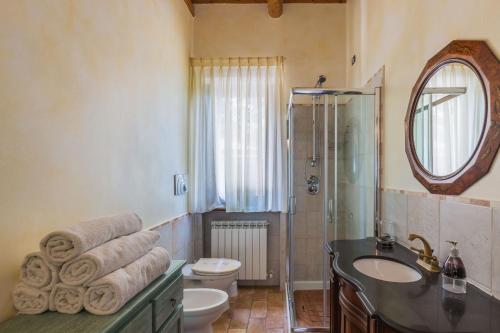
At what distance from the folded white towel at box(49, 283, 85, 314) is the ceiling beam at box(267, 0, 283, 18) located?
310 cm

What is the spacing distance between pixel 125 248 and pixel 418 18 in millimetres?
1994

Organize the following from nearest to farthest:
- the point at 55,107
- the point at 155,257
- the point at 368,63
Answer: the point at 55,107 < the point at 155,257 < the point at 368,63

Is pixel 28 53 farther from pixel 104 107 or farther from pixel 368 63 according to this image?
pixel 368 63

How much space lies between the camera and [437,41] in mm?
1436

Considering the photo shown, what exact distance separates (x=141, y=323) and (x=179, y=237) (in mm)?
1601

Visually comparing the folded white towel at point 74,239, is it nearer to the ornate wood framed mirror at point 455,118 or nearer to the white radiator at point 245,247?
the ornate wood framed mirror at point 455,118

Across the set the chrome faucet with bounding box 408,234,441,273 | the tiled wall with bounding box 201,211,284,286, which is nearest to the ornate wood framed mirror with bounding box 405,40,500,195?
the chrome faucet with bounding box 408,234,441,273

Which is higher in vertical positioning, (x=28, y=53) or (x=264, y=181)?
(x=28, y=53)

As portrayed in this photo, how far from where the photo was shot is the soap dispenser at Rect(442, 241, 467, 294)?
1080mm

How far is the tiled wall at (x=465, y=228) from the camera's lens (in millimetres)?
1038

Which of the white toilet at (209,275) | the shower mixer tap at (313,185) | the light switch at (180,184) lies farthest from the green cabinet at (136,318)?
the shower mixer tap at (313,185)

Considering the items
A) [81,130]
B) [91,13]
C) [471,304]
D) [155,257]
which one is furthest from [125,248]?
[471,304]

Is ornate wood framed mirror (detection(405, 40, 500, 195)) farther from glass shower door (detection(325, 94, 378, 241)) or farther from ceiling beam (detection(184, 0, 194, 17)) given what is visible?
ceiling beam (detection(184, 0, 194, 17))

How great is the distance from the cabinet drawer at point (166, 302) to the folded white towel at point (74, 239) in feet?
1.20
